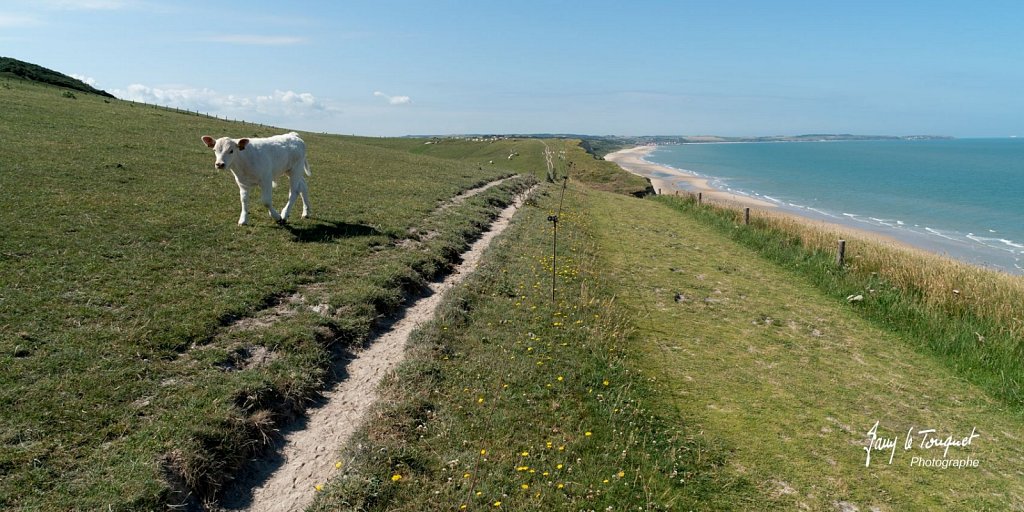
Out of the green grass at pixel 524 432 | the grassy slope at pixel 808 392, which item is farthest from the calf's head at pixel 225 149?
→ the grassy slope at pixel 808 392

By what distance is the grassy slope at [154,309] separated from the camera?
536 cm

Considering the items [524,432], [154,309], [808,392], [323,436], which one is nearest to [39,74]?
[154,309]

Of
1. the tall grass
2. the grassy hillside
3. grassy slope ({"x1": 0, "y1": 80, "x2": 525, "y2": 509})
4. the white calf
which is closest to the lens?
grassy slope ({"x1": 0, "y1": 80, "x2": 525, "y2": 509})

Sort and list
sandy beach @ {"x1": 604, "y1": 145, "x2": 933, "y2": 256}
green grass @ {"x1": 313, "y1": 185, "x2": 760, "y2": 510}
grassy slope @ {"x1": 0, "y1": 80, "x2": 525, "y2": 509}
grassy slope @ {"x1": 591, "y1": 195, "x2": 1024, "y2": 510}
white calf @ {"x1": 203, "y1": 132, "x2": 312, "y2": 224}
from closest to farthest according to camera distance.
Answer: grassy slope @ {"x1": 0, "y1": 80, "x2": 525, "y2": 509}
green grass @ {"x1": 313, "y1": 185, "x2": 760, "y2": 510}
grassy slope @ {"x1": 591, "y1": 195, "x2": 1024, "y2": 510}
white calf @ {"x1": 203, "y1": 132, "x2": 312, "y2": 224}
sandy beach @ {"x1": 604, "y1": 145, "x2": 933, "y2": 256}

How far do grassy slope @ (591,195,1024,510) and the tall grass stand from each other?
50 centimetres

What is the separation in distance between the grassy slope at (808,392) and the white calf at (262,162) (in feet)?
33.7

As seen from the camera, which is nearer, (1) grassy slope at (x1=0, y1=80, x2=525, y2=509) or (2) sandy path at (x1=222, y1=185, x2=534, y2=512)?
(1) grassy slope at (x1=0, y1=80, x2=525, y2=509)

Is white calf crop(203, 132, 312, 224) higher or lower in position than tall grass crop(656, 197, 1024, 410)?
higher

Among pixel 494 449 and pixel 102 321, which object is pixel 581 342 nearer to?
pixel 494 449

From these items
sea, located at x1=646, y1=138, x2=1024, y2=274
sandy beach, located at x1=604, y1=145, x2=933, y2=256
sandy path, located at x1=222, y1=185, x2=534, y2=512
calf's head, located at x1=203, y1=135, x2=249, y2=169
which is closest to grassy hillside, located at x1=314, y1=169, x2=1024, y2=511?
sandy path, located at x1=222, y1=185, x2=534, y2=512

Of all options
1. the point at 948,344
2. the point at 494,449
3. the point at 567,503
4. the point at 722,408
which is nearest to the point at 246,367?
the point at 494,449

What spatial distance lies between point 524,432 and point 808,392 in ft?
18.4

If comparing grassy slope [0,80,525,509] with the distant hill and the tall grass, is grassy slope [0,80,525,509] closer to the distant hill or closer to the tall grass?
the tall grass

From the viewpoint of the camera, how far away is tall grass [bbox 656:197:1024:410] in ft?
33.7
